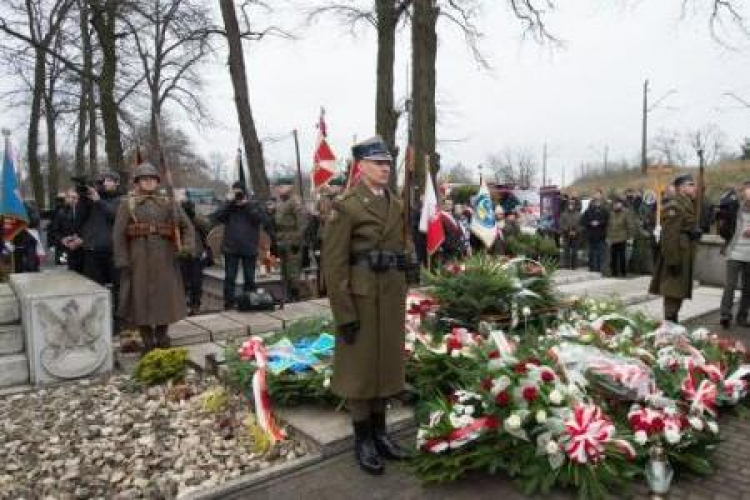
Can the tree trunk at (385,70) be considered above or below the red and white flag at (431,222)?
above

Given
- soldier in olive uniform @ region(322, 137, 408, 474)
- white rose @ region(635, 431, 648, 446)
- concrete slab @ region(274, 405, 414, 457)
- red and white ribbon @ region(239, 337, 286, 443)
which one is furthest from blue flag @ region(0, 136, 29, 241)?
white rose @ region(635, 431, 648, 446)

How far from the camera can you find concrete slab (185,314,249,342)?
6875 mm

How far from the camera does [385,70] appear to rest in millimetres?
13500

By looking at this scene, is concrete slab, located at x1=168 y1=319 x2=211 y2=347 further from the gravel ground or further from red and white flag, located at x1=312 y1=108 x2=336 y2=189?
red and white flag, located at x1=312 y1=108 x2=336 y2=189

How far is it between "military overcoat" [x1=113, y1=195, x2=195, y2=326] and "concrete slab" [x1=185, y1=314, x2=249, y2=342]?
2.51 feet

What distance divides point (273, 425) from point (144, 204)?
8.86 feet

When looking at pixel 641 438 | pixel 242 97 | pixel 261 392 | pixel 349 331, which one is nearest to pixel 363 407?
pixel 349 331

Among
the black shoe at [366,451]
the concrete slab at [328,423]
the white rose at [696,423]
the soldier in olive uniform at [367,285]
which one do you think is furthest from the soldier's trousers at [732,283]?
the black shoe at [366,451]

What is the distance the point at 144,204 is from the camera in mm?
6098

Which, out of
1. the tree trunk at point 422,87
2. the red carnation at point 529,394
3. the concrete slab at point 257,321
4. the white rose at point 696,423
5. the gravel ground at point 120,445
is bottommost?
the gravel ground at point 120,445

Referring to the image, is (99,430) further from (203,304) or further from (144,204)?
(203,304)

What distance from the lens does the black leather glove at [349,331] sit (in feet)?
12.9

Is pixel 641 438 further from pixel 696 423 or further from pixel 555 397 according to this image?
pixel 555 397

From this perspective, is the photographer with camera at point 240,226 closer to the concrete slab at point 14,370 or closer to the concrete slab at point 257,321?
the concrete slab at point 257,321
